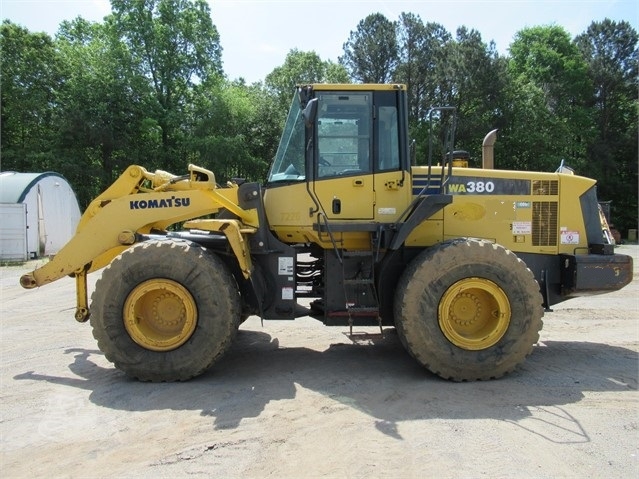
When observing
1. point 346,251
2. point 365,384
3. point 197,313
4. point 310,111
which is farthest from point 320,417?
point 310,111

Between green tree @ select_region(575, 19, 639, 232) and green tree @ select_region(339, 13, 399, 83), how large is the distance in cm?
1519

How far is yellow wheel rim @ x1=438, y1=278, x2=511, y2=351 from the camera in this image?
16.8 feet

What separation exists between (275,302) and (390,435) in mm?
2137

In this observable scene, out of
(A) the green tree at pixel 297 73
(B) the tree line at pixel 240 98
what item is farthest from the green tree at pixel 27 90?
(A) the green tree at pixel 297 73

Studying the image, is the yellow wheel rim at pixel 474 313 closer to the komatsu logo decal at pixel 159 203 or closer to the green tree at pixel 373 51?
the komatsu logo decal at pixel 159 203

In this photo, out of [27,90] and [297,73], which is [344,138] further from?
[297,73]

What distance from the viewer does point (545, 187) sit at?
238 inches

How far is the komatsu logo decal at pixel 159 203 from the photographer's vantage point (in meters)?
5.63

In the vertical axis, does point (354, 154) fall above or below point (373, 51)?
below

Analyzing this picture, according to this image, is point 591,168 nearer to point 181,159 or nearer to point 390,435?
point 181,159

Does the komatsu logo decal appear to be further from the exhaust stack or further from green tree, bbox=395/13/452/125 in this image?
green tree, bbox=395/13/452/125

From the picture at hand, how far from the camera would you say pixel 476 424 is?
413 cm

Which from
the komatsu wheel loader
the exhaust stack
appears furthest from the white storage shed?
the exhaust stack

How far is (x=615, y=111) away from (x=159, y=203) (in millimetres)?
40047
